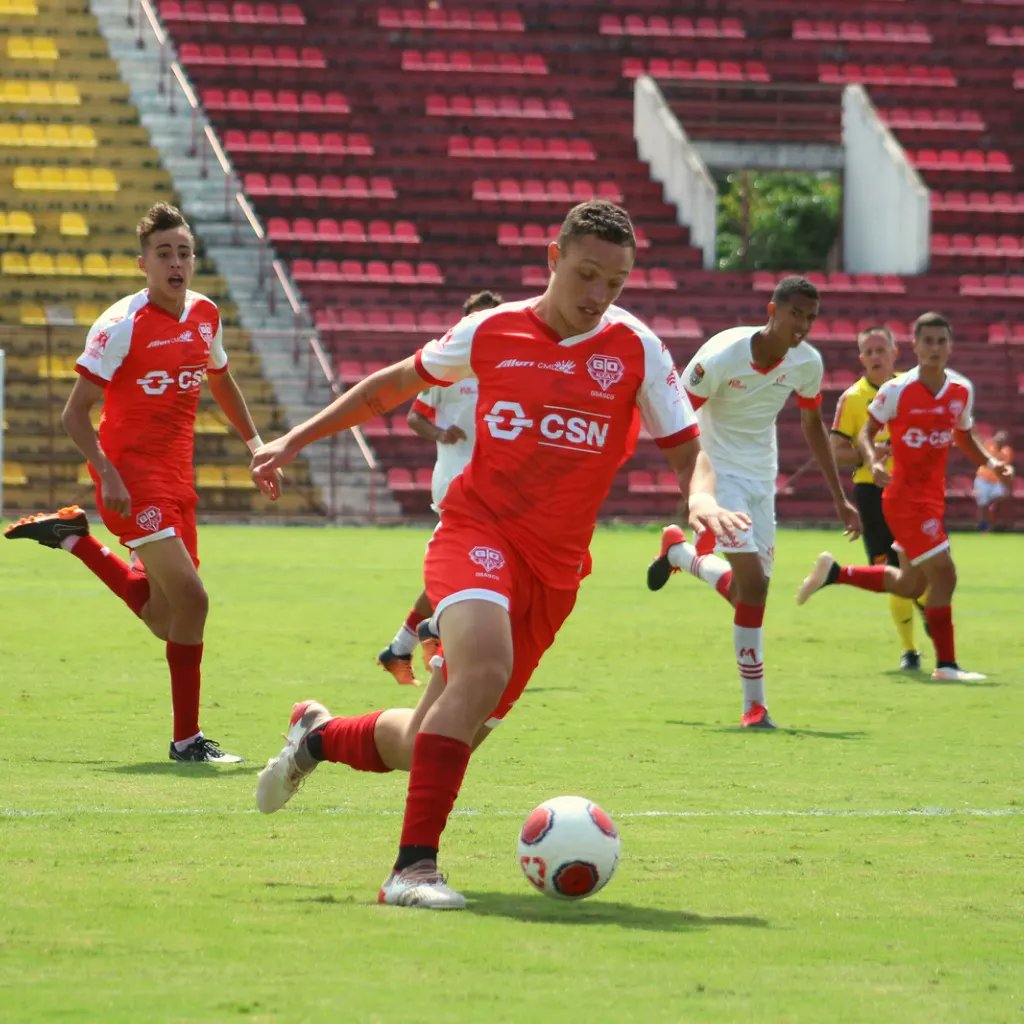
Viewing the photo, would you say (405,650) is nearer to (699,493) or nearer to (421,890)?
(699,493)

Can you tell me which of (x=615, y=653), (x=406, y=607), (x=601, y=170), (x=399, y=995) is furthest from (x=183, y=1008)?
(x=601, y=170)

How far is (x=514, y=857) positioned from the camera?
20.2 ft

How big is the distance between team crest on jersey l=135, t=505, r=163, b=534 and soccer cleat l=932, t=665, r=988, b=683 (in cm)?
562

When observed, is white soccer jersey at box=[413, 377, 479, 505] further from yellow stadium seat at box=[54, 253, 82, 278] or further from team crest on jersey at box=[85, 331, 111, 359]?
yellow stadium seat at box=[54, 253, 82, 278]

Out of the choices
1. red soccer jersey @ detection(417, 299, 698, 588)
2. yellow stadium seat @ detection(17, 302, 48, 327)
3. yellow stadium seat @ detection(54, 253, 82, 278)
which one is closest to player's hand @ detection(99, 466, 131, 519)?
red soccer jersey @ detection(417, 299, 698, 588)

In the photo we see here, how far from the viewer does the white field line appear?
6.81 m

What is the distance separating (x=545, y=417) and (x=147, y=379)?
328cm

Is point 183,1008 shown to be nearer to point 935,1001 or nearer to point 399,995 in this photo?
point 399,995

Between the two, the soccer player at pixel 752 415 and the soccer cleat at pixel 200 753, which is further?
the soccer player at pixel 752 415

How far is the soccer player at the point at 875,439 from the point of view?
13.9 m

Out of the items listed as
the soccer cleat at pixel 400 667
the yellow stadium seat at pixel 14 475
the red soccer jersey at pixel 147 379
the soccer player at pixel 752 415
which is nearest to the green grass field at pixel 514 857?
the soccer cleat at pixel 400 667

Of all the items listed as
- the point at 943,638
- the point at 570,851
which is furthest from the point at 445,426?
the point at 570,851

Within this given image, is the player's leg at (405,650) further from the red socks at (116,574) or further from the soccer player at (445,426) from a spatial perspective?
the red socks at (116,574)

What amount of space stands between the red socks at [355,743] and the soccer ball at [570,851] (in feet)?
2.06
